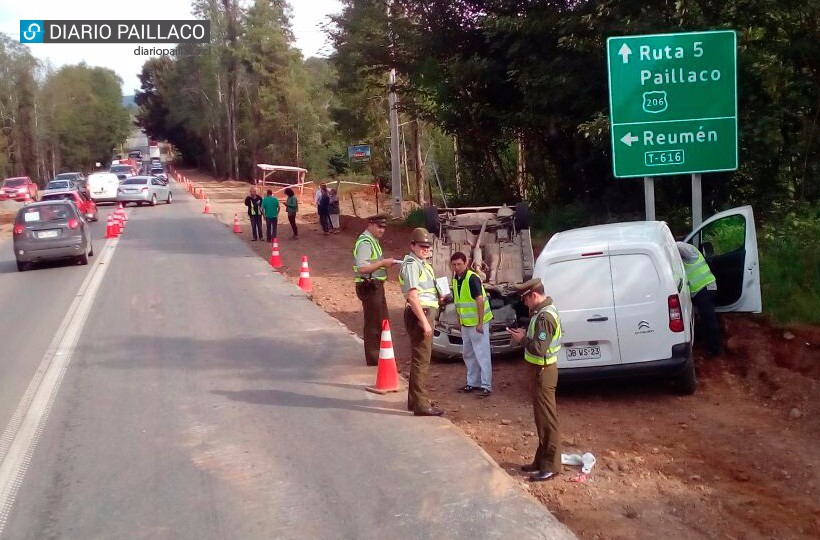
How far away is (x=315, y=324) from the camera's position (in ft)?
46.1

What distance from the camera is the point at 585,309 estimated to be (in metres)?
9.07

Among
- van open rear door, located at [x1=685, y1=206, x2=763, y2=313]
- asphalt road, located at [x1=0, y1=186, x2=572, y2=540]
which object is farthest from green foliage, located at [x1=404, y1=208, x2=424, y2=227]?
van open rear door, located at [x1=685, y1=206, x2=763, y2=313]

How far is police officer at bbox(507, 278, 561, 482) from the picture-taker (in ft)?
22.6

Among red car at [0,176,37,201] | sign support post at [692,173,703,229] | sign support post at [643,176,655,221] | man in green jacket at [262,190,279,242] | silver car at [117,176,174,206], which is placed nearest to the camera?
sign support post at [692,173,703,229]

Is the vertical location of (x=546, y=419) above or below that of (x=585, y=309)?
below

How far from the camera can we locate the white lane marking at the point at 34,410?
728 cm

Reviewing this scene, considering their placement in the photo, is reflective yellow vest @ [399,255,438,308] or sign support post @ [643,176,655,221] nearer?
reflective yellow vest @ [399,255,438,308]

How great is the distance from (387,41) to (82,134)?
83.4m

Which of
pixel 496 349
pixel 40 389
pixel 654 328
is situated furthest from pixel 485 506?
pixel 40 389

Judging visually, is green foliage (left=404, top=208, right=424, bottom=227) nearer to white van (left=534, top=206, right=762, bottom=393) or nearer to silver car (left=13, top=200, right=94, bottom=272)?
silver car (left=13, top=200, right=94, bottom=272)

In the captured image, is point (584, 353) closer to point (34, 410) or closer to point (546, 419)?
point (546, 419)

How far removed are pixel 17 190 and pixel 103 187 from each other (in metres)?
9.49

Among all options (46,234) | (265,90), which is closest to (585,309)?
(46,234)

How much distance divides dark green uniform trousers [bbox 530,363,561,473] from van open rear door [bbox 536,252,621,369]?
210 centimetres
